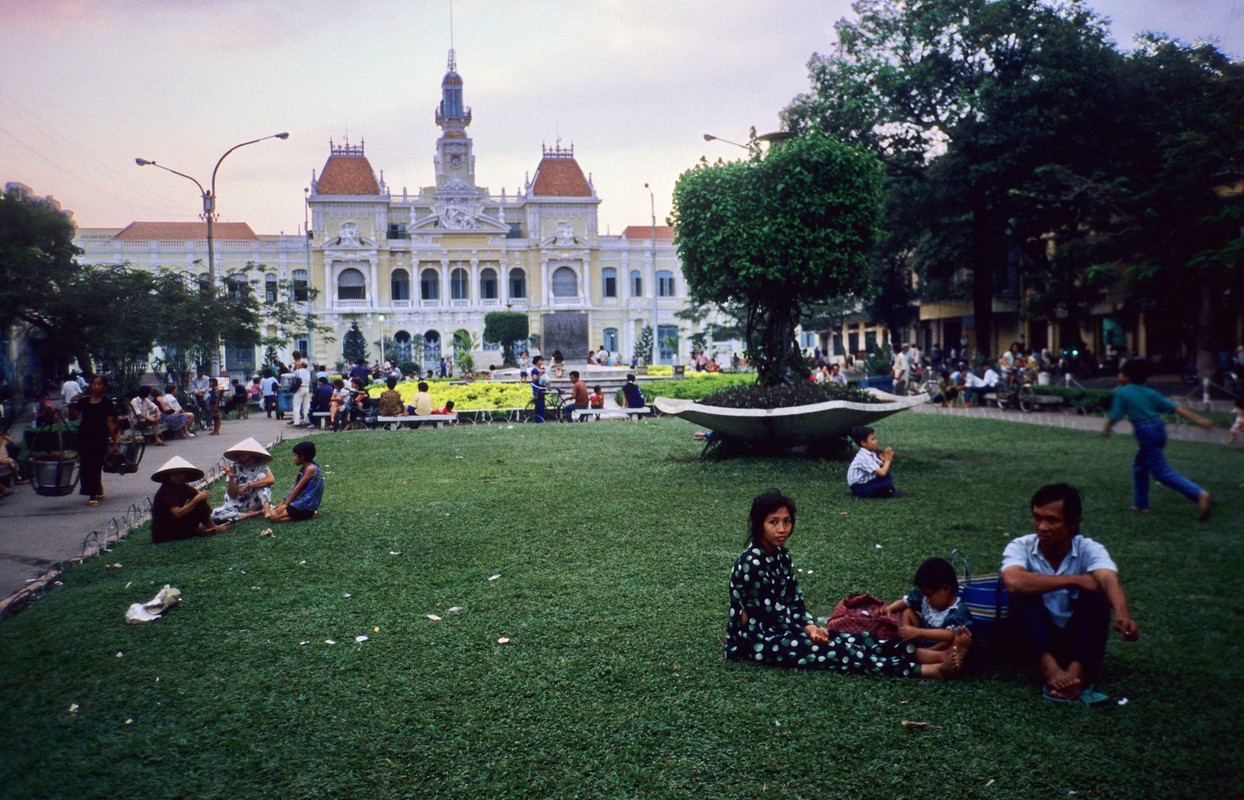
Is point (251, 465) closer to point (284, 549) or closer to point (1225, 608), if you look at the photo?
point (284, 549)

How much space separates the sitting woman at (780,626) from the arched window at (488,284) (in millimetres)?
47670

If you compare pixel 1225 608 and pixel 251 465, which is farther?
pixel 251 465

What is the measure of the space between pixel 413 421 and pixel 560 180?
3903cm

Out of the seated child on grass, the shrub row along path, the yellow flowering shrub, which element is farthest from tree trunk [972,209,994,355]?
the yellow flowering shrub

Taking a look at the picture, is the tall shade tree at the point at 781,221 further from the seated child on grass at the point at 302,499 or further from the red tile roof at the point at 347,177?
the red tile roof at the point at 347,177

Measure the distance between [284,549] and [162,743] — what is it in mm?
3298

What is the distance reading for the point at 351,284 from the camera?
4844 cm

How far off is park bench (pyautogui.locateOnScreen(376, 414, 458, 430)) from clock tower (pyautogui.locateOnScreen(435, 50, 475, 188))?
36.1m

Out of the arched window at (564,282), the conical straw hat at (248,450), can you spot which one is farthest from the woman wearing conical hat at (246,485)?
the arched window at (564,282)

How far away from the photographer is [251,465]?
7496 millimetres

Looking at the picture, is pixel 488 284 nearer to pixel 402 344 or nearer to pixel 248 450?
pixel 402 344

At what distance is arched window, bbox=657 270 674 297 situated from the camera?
5191 centimetres

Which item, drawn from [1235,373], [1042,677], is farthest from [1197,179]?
[1042,677]

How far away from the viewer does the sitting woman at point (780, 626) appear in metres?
3.45
